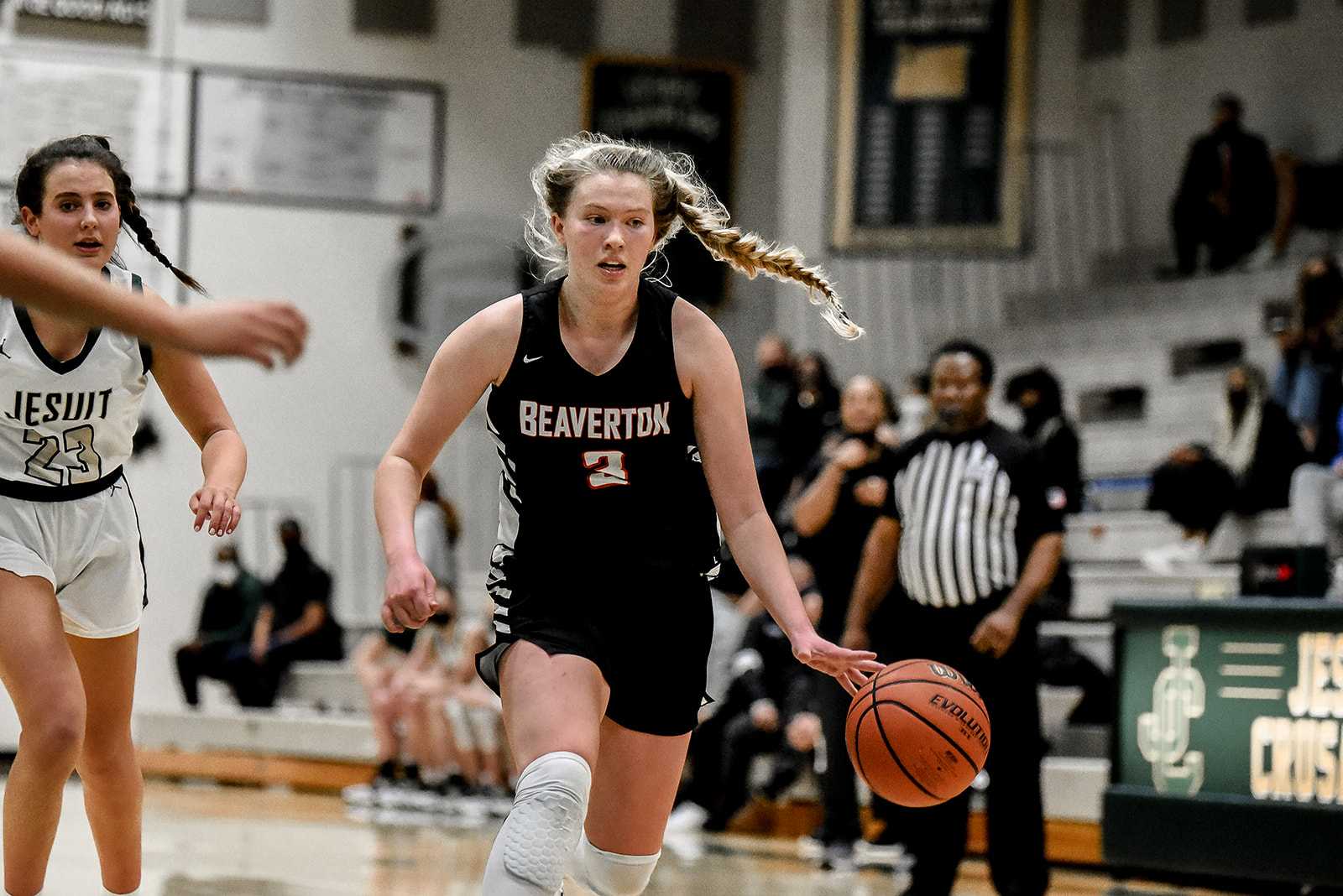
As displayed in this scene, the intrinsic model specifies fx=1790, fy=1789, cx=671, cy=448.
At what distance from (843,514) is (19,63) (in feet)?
33.2

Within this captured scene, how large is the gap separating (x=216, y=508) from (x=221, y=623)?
1071 centimetres

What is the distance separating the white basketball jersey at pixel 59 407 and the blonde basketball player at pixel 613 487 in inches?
30.8

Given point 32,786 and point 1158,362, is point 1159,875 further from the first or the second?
point 1158,362

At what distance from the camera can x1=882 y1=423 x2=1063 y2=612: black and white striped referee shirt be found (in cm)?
625

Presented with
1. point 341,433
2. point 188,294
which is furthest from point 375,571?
point 188,294

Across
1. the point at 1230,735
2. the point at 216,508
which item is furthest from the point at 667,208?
the point at 1230,735

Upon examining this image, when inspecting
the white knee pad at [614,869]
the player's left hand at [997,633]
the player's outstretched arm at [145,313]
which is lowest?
the white knee pad at [614,869]

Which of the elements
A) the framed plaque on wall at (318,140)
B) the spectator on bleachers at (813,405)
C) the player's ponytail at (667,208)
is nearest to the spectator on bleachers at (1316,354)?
the spectator on bleachers at (813,405)

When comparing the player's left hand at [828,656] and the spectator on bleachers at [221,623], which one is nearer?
the player's left hand at [828,656]

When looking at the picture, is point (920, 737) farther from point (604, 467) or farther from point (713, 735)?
point (713, 735)

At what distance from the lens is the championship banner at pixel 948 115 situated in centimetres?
1420

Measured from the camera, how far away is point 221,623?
14.1 m

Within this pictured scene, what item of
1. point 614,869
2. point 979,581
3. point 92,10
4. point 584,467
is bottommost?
point 614,869

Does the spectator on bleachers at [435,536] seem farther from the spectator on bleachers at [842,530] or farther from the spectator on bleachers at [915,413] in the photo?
the spectator on bleachers at [842,530]
